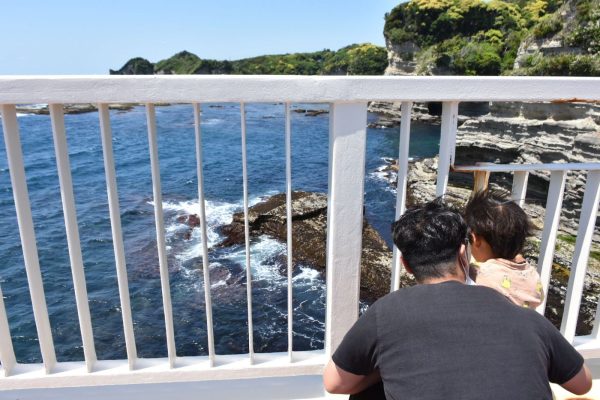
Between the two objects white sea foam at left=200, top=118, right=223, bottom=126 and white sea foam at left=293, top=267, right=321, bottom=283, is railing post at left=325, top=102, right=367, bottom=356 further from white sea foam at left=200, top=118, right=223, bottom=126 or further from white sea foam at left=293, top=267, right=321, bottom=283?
white sea foam at left=200, top=118, right=223, bottom=126

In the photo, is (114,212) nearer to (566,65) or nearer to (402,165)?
(402,165)

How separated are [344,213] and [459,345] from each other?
0.86 metres

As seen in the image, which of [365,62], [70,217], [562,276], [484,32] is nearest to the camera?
[70,217]

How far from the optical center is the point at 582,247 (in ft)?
6.84

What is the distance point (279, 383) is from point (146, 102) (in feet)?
4.46

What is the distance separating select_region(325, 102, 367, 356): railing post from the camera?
179 cm

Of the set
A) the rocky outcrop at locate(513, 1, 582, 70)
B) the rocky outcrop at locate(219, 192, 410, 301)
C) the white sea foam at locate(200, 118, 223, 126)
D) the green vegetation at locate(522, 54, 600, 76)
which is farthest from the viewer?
the white sea foam at locate(200, 118, 223, 126)

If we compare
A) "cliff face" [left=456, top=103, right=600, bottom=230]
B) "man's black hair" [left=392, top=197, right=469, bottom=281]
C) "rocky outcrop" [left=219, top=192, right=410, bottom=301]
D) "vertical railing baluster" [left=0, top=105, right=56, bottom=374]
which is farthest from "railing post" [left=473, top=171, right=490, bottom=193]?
"cliff face" [left=456, top=103, right=600, bottom=230]

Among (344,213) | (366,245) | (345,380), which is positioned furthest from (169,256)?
(345,380)

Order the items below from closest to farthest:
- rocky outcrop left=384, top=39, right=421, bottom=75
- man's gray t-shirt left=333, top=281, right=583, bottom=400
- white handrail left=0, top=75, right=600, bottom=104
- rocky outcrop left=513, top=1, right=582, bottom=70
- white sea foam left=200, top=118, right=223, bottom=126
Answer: man's gray t-shirt left=333, top=281, right=583, bottom=400 → white handrail left=0, top=75, right=600, bottom=104 → rocky outcrop left=513, top=1, right=582, bottom=70 → white sea foam left=200, top=118, right=223, bottom=126 → rocky outcrop left=384, top=39, right=421, bottom=75

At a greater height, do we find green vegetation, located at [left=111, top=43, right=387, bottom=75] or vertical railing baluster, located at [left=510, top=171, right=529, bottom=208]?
green vegetation, located at [left=111, top=43, right=387, bottom=75]

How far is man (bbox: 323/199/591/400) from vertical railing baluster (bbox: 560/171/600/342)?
0.88m

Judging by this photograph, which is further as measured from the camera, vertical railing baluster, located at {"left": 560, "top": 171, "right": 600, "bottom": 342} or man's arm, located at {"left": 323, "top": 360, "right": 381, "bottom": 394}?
vertical railing baluster, located at {"left": 560, "top": 171, "right": 600, "bottom": 342}

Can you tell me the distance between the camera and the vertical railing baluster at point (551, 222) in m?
1.98
